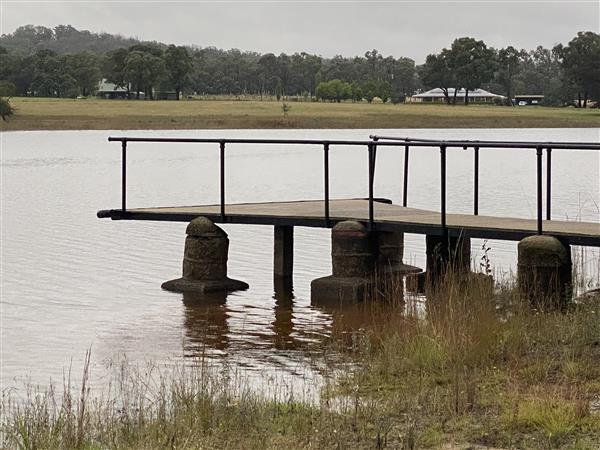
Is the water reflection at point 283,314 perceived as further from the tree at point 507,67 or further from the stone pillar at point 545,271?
the tree at point 507,67

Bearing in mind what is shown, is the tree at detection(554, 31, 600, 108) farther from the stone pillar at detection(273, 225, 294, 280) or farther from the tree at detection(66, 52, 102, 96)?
the stone pillar at detection(273, 225, 294, 280)

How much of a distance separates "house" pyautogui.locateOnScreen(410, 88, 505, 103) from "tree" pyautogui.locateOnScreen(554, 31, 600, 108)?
28.2 metres

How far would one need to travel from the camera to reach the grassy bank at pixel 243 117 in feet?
297

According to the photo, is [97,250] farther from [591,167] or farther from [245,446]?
[591,167]

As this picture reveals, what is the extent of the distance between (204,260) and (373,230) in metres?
2.59

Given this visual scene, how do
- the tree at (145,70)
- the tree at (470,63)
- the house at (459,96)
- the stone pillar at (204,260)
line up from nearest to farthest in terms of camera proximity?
the stone pillar at (204,260)
the tree at (145,70)
the tree at (470,63)
the house at (459,96)

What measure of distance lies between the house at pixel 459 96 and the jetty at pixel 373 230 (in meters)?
140

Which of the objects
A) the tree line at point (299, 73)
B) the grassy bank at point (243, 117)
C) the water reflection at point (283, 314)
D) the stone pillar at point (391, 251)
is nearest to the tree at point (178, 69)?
the tree line at point (299, 73)

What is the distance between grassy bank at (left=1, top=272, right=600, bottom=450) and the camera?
8.52 metres

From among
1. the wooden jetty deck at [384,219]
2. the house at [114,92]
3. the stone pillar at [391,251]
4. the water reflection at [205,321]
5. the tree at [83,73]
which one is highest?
the tree at [83,73]

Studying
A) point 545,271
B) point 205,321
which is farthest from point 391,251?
point 545,271

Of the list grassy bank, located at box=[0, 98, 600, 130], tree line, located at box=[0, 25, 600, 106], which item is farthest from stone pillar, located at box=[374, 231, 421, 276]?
tree line, located at box=[0, 25, 600, 106]

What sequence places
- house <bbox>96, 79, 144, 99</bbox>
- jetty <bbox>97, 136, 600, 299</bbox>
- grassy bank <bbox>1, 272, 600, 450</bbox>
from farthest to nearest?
house <bbox>96, 79, 144, 99</bbox> → jetty <bbox>97, 136, 600, 299</bbox> → grassy bank <bbox>1, 272, 600, 450</bbox>

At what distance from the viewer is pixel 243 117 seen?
9344 centimetres
